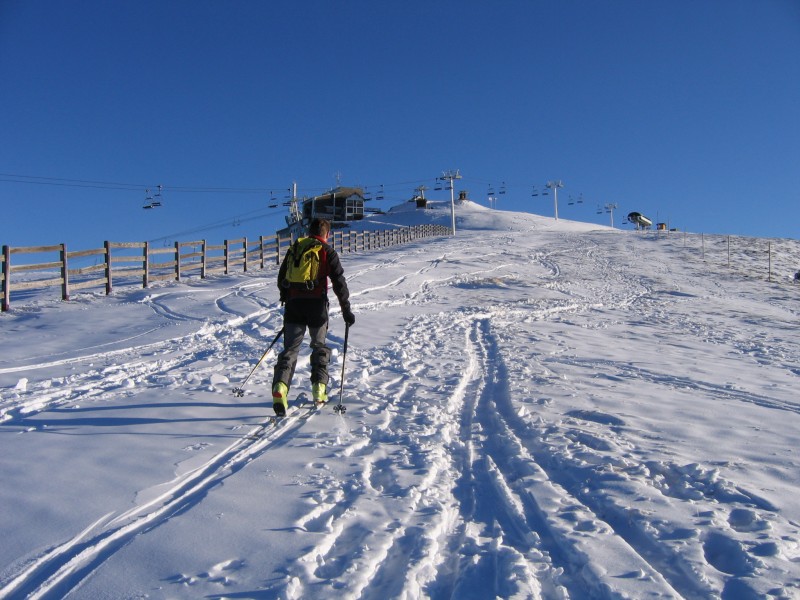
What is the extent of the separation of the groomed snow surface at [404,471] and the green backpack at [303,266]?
1.30m

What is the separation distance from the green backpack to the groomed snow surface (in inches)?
51.2

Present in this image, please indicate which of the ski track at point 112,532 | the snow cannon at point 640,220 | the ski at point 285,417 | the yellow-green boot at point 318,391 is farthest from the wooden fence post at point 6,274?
the snow cannon at point 640,220

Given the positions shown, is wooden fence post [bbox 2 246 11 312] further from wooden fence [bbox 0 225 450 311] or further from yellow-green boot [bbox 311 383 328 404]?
yellow-green boot [bbox 311 383 328 404]

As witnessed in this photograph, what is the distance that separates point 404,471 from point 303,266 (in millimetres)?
2444

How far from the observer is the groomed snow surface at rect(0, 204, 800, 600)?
8.95 feet

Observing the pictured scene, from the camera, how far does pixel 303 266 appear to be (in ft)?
18.6

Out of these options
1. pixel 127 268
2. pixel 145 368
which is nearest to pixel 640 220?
pixel 127 268

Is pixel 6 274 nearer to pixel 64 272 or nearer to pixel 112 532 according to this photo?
pixel 64 272

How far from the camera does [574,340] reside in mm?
10734

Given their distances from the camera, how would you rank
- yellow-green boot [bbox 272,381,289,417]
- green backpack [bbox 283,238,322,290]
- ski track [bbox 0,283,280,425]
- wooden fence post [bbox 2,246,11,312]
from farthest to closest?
wooden fence post [bbox 2,246,11,312] < ski track [bbox 0,283,280,425] < green backpack [bbox 283,238,322,290] < yellow-green boot [bbox 272,381,289,417]

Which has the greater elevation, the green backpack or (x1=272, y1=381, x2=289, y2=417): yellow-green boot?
the green backpack

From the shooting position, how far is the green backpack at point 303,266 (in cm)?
568

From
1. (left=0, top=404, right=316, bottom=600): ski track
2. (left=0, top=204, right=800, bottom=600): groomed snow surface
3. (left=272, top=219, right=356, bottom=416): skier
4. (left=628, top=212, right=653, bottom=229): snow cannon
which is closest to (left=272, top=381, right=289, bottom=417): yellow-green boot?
(left=0, top=204, right=800, bottom=600): groomed snow surface

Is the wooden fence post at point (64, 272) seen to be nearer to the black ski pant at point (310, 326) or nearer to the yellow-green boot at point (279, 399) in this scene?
the black ski pant at point (310, 326)
